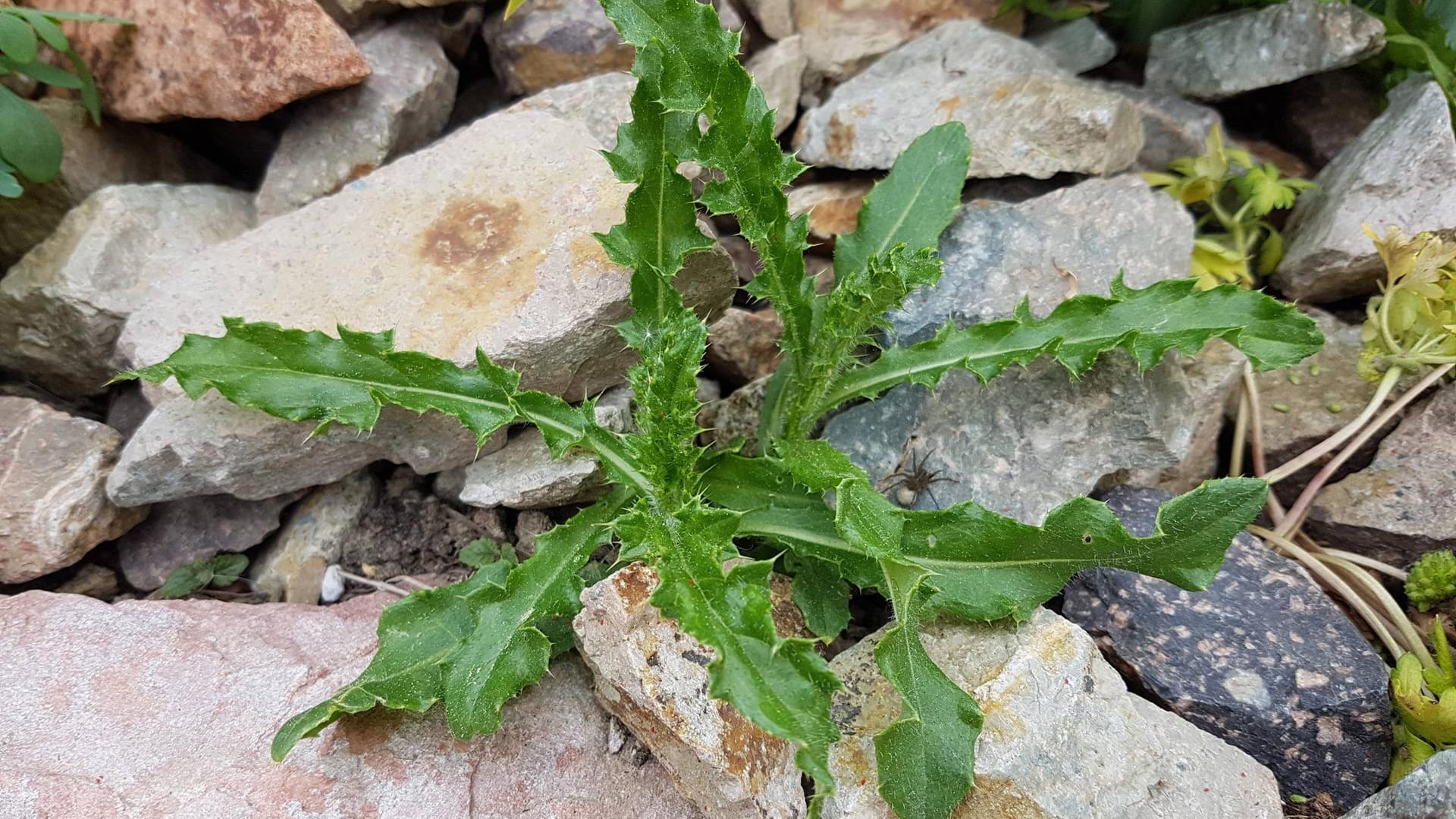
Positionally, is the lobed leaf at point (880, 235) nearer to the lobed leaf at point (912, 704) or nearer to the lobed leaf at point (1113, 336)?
the lobed leaf at point (1113, 336)

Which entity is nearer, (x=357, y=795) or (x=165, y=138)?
(x=357, y=795)

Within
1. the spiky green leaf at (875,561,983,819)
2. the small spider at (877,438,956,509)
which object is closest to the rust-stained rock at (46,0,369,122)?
the small spider at (877,438,956,509)

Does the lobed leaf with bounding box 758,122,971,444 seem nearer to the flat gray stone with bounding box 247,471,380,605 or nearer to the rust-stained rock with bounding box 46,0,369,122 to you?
the flat gray stone with bounding box 247,471,380,605

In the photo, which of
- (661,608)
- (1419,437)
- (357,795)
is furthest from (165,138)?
(1419,437)

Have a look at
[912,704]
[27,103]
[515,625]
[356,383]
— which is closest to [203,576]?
[356,383]

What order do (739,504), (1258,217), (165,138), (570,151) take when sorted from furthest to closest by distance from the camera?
(165,138), (1258,217), (570,151), (739,504)

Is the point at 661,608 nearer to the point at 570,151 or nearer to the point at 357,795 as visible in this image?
the point at 357,795
